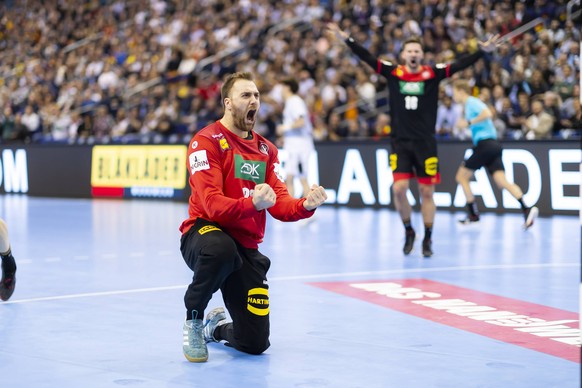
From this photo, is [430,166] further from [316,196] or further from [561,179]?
[561,179]

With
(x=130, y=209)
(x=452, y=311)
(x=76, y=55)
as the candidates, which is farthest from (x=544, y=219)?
(x=76, y=55)

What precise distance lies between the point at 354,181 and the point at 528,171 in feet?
11.3

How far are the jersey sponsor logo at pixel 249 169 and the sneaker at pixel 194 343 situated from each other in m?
0.91

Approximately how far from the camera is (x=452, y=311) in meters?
7.22

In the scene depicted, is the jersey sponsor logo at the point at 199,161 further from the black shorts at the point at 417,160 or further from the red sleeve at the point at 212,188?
the black shorts at the point at 417,160

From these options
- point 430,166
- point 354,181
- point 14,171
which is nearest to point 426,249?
point 430,166

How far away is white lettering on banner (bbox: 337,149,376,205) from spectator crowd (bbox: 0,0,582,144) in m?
0.75

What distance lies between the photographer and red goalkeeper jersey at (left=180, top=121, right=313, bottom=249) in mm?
5504

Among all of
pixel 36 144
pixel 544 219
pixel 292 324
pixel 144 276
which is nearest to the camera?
pixel 292 324

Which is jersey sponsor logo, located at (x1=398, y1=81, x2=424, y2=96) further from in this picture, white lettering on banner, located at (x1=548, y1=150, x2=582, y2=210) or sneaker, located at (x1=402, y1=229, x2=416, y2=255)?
white lettering on banner, located at (x1=548, y1=150, x2=582, y2=210)

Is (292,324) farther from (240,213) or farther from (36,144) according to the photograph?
(36,144)

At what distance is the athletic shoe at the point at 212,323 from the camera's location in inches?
240

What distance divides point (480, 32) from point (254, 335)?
15.7m

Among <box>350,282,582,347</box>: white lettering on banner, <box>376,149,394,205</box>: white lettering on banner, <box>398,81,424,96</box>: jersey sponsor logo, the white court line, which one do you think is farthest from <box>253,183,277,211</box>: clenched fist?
<box>376,149,394,205</box>: white lettering on banner
